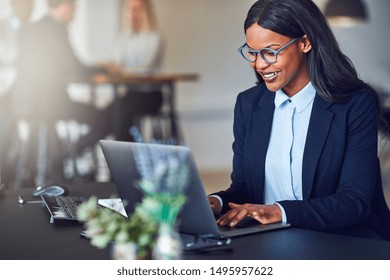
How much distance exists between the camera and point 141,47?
7.28 meters

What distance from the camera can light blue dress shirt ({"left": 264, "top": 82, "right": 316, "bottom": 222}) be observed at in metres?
2.13

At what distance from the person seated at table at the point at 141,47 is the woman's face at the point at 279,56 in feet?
15.4

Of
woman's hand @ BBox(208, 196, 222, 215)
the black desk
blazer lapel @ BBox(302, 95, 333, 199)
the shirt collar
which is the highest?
the shirt collar

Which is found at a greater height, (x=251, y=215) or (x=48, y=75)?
(x=251, y=215)

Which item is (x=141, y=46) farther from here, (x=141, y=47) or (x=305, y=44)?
(x=305, y=44)

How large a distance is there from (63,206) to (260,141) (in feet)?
1.94

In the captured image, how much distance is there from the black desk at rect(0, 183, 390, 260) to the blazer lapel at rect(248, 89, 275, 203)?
0.46 m

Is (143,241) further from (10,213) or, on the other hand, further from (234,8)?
(234,8)

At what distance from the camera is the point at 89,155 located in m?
7.25

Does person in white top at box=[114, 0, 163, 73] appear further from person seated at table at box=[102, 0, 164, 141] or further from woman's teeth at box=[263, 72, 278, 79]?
woman's teeth at box=[263, 72, 278, 79]

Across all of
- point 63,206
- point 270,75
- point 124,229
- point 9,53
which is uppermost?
point 270,75

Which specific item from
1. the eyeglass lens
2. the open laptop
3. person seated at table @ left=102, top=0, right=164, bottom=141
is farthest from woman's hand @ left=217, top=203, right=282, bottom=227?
person seated at table @ left=102, top=0, right=164, bottom=141

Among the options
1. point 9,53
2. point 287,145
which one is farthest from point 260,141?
point 9,53
